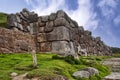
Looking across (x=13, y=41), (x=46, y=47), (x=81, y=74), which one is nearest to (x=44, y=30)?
(x=46, y=47)

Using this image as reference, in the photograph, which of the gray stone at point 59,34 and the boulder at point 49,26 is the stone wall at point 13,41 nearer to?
the gray stone at point 59,34

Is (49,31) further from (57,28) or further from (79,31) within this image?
(79,31)

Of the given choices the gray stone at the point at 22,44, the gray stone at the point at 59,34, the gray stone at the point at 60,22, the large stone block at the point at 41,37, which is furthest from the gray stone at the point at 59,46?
the gray stone at the point at 22,44

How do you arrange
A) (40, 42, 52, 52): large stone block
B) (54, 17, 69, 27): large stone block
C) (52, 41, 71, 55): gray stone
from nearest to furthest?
(52, 41, 71, 55): gray stone
(54, 17, 69, 27): large stone block
(40, 42, 52, 52): large stone block

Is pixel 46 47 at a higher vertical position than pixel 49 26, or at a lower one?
lower

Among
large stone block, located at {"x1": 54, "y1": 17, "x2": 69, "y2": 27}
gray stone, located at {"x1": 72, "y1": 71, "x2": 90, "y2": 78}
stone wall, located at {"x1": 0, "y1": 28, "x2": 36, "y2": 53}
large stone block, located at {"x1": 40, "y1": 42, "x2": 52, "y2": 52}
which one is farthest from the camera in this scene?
large stone block, located at {"x1": 40, "y1": 42, "x2": 52, "y2": 52}

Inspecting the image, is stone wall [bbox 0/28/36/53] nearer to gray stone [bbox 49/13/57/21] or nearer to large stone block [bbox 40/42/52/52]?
large stone block [bbox 40/42/52/52]

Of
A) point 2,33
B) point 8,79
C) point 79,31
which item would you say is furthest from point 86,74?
point 79,31

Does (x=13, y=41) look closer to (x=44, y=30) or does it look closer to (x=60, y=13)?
(x=44, y=30)

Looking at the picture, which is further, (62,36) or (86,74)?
(62,36)

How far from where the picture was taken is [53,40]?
79.3 ft

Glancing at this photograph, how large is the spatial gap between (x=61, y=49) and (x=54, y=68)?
31.1 feet

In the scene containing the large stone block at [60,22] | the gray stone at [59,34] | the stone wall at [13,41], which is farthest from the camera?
the large stone block at [60,22]

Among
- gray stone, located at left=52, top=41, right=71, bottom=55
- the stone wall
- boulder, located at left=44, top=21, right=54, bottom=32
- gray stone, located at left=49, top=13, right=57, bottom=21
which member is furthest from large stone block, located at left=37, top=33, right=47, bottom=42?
gray stone, located at left=49, top=13, right=57, bottom=21
